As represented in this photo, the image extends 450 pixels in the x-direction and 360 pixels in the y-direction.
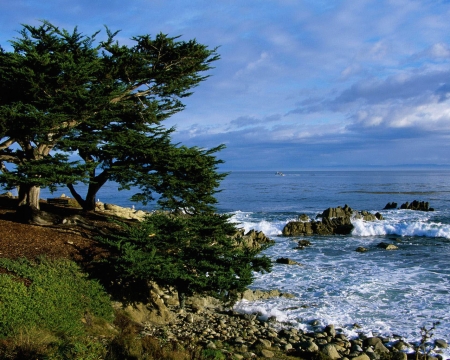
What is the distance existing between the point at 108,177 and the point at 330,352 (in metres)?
9.25

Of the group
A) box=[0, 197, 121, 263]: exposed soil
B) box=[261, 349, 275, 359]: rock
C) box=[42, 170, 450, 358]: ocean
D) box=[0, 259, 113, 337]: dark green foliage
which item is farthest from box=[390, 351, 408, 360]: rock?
box=[0, 197, 121, 263]: exposed soil

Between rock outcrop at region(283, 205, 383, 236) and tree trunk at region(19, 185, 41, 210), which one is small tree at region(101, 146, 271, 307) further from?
rock outcrop at region(283, 205, 383, 236)

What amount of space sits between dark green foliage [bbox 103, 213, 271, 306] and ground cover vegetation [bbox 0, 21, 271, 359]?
0.03m

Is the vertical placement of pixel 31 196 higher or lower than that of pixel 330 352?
higher

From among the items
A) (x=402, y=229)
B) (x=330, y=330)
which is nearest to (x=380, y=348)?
(x=330, y=330)

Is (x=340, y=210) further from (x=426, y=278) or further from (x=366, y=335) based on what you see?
(x=366, y=335)

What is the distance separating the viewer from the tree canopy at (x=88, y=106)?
Answer: 1097 cm

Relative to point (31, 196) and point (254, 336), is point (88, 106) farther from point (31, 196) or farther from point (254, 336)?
point (254, 336)

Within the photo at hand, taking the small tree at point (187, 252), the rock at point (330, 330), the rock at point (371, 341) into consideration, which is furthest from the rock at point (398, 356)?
the small tree at point (187, 252)

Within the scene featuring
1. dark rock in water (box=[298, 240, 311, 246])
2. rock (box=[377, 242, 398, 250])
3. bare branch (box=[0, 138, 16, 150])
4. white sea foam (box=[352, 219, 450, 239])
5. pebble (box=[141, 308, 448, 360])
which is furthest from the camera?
white sea foam (box=[352, 219, 450, 239])

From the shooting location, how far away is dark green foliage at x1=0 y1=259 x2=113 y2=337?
7.87 metres

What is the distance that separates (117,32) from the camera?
46.4ft

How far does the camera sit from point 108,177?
13922 millimetres

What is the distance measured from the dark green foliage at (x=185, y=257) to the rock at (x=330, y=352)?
242cm
